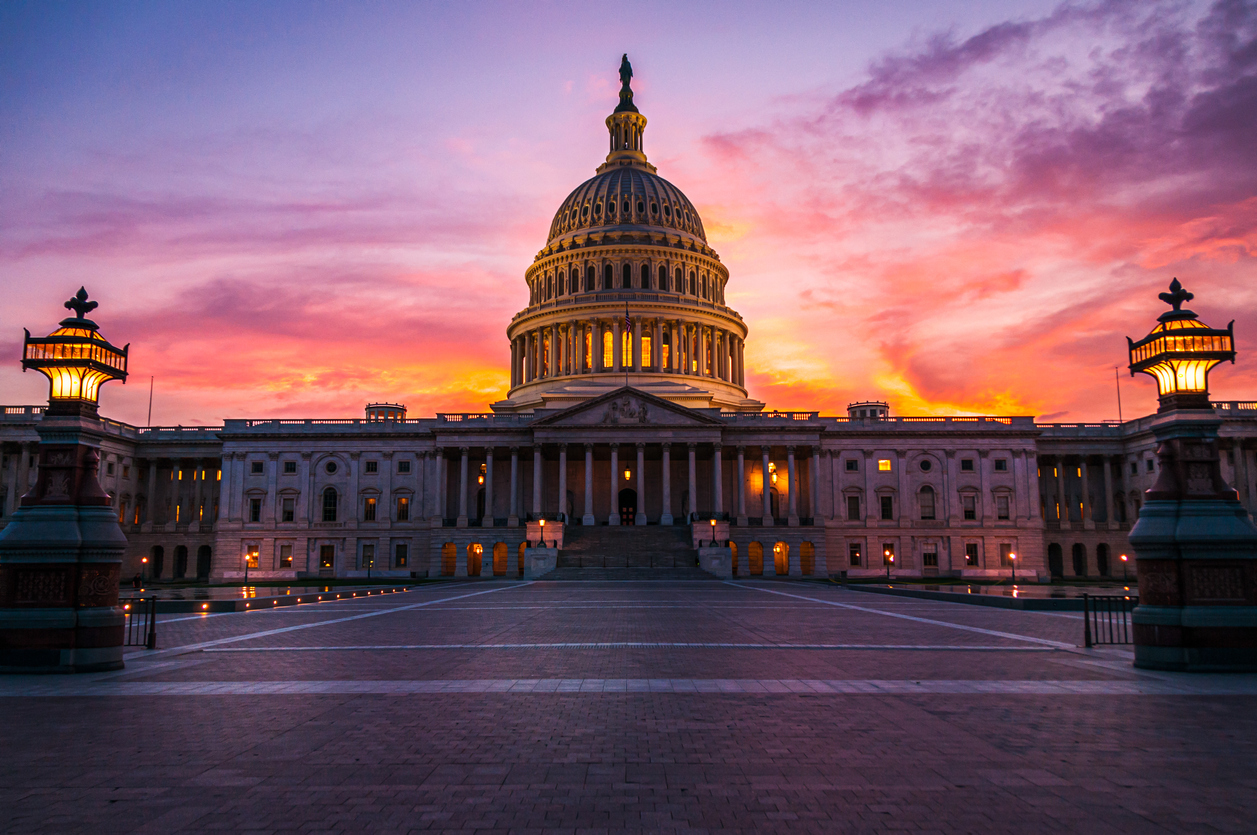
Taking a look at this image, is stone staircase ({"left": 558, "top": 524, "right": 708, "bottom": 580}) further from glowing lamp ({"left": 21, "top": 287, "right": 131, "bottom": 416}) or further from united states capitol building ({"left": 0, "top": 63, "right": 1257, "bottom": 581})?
glowing lamp ({"left": 21, "top": 287, "right": 131, "bottom": 416})

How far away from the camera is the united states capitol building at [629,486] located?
279 feet

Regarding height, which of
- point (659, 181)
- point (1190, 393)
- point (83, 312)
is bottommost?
point (1190, 393)

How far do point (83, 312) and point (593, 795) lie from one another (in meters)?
16.7

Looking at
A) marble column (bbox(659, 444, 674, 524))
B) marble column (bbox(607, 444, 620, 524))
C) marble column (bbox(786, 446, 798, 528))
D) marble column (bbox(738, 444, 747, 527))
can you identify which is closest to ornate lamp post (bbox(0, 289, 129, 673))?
marble column (bbox(659, 444, 674, 524))

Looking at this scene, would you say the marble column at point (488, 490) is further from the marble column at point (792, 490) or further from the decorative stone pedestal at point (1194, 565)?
the decorative stone pedestal at point (1194, 565)

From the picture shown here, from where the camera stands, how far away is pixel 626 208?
11325 cm

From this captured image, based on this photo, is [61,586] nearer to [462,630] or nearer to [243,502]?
[462,630]

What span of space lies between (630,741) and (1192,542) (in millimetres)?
11866

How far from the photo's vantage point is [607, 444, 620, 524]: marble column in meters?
85.2

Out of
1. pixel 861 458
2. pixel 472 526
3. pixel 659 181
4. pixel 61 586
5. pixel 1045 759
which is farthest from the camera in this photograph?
pixel 659 181

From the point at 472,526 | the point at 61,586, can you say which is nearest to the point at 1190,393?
the point at 61,586

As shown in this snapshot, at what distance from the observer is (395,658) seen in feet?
60.4

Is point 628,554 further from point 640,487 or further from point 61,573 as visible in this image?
point 61,573

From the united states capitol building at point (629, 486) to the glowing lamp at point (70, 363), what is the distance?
6426cm
